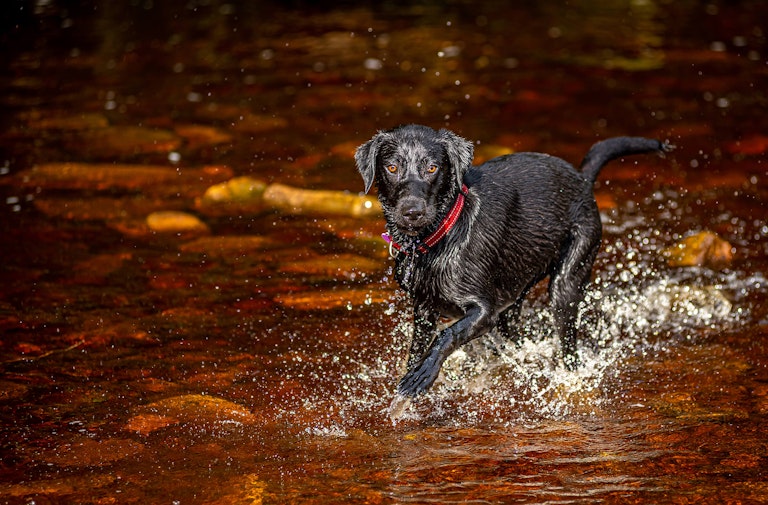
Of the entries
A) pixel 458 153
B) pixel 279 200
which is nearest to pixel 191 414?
pixel 458 153

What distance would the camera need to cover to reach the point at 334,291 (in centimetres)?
785

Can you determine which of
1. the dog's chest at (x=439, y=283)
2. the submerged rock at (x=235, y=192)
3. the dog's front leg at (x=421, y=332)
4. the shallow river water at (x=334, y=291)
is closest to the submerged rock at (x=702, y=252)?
the shallow river water at (x=334, y=291)

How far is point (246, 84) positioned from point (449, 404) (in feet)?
30.5

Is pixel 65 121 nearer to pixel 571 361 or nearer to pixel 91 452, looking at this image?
pixel 91 452

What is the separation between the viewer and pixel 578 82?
14.1 m

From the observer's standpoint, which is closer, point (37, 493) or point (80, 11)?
point (37, 493)

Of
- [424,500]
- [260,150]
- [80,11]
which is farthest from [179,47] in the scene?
[424,500]

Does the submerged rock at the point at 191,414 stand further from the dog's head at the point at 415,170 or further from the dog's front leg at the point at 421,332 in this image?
the dog's head at the point at 415,170

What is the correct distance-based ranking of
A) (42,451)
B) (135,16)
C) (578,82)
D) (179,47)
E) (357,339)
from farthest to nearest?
(135,16) → (179,47) → (578,82) → (357,339) → (42,451)

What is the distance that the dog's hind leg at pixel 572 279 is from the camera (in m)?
6.38

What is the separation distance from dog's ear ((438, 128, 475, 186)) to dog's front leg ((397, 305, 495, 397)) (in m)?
0.80

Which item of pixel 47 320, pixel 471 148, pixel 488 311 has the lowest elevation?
pixel 47 320

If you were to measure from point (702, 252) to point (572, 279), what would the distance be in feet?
7.52

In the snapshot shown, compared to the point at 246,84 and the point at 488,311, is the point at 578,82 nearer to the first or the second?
the point at 246,84
